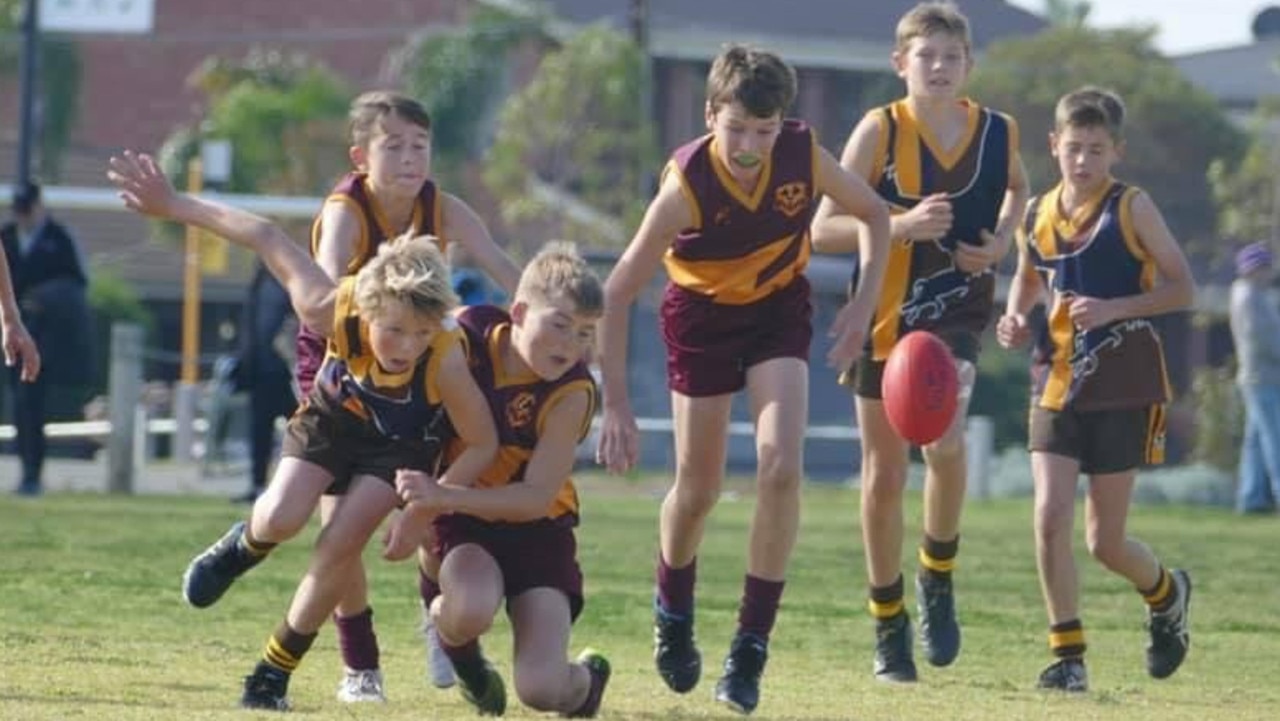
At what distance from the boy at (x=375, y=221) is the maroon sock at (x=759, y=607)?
37.7 inches

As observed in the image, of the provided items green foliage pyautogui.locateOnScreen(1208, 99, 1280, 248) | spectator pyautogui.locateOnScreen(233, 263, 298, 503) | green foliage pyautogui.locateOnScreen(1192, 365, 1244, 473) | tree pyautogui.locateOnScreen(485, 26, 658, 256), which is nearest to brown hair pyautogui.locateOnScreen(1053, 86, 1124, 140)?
spectator pyautogui.locateOnScreen(233, 263, 298, 503)

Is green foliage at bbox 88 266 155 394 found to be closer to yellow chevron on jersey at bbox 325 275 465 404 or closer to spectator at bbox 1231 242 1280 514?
spectator at bbox 1231 242 1280 514

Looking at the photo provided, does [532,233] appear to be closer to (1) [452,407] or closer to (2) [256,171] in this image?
(2) [256,171]

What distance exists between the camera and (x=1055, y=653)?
9.91m

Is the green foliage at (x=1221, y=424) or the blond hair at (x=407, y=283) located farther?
the green foliage at (x=1221, y=424)

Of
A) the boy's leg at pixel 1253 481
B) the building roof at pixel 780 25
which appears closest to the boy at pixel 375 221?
the boy's leg at pixel 1253 481

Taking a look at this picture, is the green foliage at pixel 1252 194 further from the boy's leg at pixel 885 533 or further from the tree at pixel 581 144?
the boy's leg at pixel 885 533

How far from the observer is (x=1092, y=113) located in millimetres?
10039

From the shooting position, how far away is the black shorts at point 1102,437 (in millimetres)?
10062

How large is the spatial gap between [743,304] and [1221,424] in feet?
64.2

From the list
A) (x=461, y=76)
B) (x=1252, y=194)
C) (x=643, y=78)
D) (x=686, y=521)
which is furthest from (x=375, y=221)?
(x=461, y=76)

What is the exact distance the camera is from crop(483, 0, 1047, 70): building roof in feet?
170

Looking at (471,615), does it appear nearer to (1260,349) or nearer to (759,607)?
(759,607)

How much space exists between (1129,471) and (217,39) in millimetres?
49343
